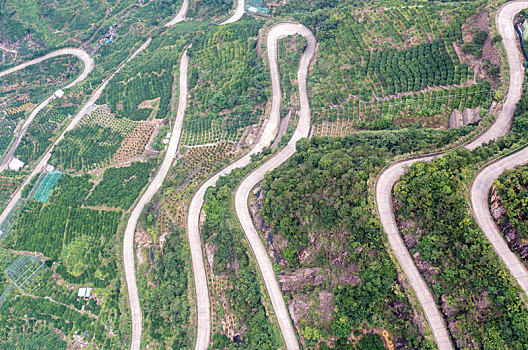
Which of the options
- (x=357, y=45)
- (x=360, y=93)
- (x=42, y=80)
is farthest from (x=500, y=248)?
(x=42, y=80)

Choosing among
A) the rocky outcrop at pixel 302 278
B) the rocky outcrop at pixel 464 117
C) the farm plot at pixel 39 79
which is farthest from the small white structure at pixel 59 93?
the rocky outcrop at pixel 464 117

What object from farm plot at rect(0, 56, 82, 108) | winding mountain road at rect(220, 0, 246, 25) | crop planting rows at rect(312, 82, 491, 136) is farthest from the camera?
farm plot at rect(0, 56, 82, 108)

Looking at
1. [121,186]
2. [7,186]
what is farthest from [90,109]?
[121,186]

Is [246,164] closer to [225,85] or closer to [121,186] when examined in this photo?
[225,85]

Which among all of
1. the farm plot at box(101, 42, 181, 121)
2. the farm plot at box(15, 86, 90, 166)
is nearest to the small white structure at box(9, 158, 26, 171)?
the farm plot at box(15, 86, 90, 166)

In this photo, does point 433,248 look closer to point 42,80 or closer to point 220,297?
point 220,297

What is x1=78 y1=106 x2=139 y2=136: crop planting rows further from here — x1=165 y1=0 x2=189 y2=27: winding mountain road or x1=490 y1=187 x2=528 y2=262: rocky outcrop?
x1=490 y1=187 x2=528 y2=262: rocky outcrop
